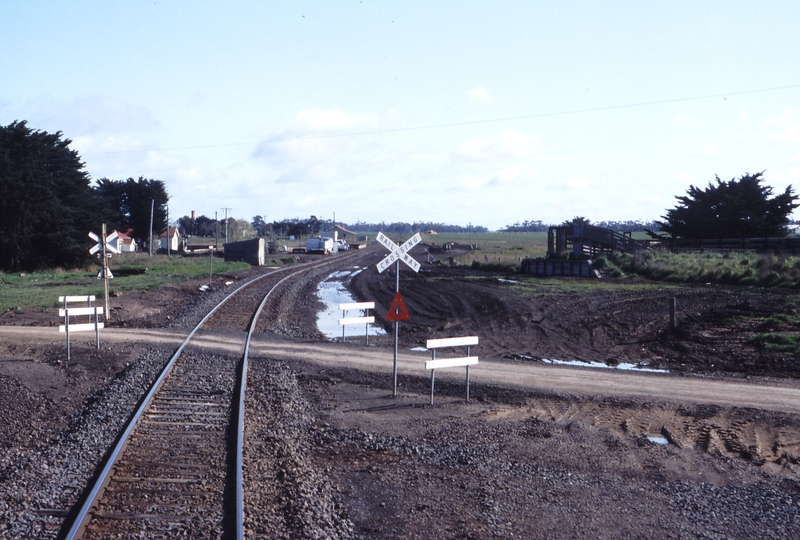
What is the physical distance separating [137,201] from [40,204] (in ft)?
127

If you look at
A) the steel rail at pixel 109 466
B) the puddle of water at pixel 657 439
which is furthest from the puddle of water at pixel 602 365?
the steel rail at pixel 109 466

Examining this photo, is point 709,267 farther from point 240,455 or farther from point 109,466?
point 109,466

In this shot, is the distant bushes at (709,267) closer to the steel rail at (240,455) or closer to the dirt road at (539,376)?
the dirt road at (539,376)

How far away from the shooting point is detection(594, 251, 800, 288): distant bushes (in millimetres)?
33438

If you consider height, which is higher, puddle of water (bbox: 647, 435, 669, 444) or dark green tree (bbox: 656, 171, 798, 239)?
dark green tree (bbox: 656, 171, 798, 239)

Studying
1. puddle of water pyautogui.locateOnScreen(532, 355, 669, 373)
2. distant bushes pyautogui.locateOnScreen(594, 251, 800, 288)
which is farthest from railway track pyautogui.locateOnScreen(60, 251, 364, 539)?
distant bushes pyautogui.locateOnScreen(594, 251, 800, 288)

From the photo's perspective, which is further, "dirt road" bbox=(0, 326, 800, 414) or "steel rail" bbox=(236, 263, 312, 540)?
"dirt road" bbox=(0, 326, 800, 414)

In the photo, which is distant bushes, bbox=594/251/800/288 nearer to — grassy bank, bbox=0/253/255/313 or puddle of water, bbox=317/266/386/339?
puddle of water, bbox=317/266/386/339

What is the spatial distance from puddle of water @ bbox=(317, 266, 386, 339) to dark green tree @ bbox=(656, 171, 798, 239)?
103 ft

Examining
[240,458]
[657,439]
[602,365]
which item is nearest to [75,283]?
[602,365]

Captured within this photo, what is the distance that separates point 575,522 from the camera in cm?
737

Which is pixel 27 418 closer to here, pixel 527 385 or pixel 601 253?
pixel 527 385

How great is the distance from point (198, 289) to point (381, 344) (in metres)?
18.6

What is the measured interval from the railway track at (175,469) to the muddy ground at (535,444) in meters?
1.23
